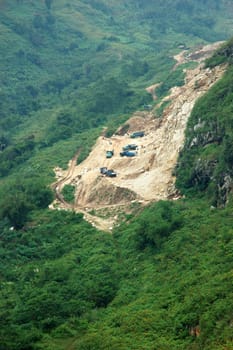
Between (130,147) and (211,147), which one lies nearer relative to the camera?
(211,147)

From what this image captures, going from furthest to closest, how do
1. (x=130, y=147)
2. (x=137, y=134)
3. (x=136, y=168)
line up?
1. (x=137, y=134)
2. (x=130, y=147)
3. (x=136, y=168)

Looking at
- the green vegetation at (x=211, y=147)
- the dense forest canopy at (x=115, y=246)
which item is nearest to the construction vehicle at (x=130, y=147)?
the dense forest canopy at (x=115, y=246)

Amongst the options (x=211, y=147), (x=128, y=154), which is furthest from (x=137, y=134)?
(x=211, y=147)

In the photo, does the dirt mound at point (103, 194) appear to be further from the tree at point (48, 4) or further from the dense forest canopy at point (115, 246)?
the tree at point (48, 4)

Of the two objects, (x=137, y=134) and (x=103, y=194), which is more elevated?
(x=137, y=134)

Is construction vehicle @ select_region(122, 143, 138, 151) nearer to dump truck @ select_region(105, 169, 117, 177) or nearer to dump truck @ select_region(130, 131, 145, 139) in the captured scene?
dump truck @ select_region(130, 131, 145, 139)

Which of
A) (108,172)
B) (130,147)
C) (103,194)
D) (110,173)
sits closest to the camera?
(103,194)

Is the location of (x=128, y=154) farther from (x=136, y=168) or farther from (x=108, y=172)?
(x=108, y=172)

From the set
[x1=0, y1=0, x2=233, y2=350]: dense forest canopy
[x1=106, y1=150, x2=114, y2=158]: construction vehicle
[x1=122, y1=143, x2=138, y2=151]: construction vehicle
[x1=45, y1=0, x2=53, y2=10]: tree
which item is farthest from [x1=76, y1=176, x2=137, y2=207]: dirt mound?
[x1=45, y1=0, x2=53, y2=10]: tree

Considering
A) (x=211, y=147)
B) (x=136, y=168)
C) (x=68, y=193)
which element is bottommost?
(x=68, y=193)
